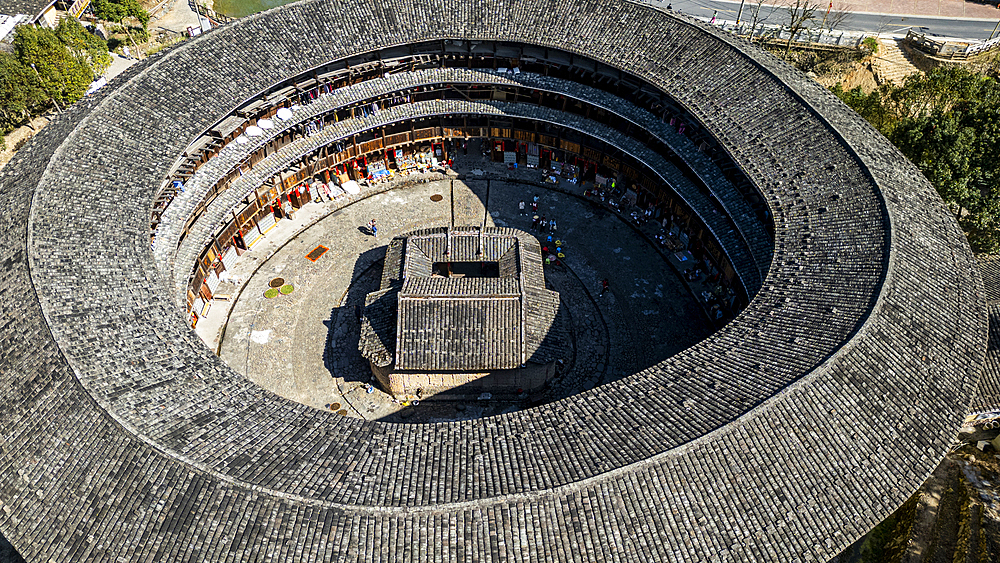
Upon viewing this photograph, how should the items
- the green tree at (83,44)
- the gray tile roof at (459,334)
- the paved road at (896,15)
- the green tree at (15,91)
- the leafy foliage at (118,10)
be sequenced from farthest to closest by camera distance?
the leafy foliage at (118,10) < the paved road at (896,15) < the green tree at (83,44) < the green tree at (15,91) < the gray tile roof at (459,334)

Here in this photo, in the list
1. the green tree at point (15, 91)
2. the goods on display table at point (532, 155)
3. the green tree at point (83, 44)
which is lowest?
the goods on display table at point (532, 155)

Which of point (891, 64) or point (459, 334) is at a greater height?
point (891, 64)

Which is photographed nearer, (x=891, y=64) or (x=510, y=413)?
(x=510, y=413)

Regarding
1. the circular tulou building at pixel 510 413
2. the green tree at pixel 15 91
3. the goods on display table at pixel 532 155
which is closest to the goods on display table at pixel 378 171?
the circular tulou building at pixel 510 413

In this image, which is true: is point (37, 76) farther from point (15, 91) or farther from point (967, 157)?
point (967, 157)

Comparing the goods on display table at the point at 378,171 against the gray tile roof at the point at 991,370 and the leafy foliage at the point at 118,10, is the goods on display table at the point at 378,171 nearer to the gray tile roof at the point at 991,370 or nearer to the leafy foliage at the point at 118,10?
the leafy foliage at the point at 118,10

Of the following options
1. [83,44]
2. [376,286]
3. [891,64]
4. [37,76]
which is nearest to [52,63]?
[37,76]

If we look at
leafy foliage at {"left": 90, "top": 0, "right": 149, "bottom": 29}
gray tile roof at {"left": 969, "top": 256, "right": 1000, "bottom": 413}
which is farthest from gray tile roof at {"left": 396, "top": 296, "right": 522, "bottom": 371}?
leafy foliage at {"left": 90, "top": 0, "right": 149, "bottom": 29}
